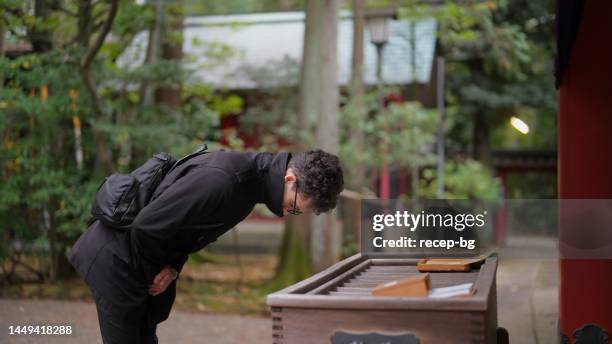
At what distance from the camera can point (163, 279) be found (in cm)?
320

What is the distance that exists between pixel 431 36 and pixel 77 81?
938 centimetres

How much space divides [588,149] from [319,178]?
2832 mm

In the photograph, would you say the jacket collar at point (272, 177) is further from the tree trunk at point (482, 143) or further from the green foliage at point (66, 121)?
the tree trunk at point (482, 143)

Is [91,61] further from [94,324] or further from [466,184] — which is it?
[466,184]

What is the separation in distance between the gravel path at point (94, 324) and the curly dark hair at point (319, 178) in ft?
13.7

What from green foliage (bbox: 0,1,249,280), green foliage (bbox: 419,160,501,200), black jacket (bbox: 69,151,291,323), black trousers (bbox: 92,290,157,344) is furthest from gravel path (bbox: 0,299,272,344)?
green foliage (bbox: 419,160,501,200)

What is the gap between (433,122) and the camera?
45.8ft

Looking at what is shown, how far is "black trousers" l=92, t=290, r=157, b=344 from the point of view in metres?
3.16

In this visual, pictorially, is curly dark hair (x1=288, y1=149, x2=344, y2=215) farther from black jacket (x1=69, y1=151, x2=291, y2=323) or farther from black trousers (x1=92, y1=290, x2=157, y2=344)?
black trousers (x1=92, y1=290, x2=157, y2=344)

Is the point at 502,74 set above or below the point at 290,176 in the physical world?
above

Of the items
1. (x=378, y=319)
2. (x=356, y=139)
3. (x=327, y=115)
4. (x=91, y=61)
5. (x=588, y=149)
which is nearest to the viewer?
(x=378, y=319)

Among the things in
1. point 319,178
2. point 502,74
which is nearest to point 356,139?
point 502,74

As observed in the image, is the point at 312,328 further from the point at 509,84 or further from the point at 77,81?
the point at 509,84

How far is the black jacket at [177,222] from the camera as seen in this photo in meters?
2.91
